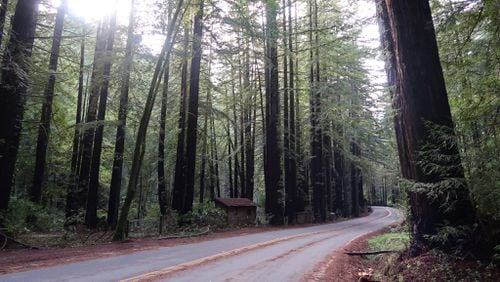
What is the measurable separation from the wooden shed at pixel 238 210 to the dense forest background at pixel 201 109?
968 mm

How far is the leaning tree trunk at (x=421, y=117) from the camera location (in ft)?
18.8

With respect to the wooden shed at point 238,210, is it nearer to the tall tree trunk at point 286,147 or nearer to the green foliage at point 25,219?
the tall tree trunk at point 286,147

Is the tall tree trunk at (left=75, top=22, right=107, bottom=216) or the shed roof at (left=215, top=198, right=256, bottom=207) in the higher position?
the tall tree trunk at (left=75, top=22, right=107, bottom=216)

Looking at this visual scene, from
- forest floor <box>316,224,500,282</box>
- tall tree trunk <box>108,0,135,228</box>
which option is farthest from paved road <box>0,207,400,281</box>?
tall tree trunk <box>108,0,135,228</box>

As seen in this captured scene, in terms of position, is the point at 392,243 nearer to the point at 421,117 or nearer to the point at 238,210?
the point at 421,117

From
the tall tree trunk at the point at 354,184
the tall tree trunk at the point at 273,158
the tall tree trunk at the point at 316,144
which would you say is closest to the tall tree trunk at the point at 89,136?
the tall tree trunk at the point at 273,158

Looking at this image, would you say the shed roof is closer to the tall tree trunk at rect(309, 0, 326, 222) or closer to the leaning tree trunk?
the tall tree trunk at rect(309, 0, 326, 222)

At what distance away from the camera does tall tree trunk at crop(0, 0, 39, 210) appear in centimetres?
1048

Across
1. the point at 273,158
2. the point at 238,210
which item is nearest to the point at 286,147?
the point at 273,158

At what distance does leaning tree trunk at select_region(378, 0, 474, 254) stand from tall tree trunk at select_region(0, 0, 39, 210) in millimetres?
9256

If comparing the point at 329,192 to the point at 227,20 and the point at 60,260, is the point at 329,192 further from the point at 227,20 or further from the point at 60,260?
the point at 60,260

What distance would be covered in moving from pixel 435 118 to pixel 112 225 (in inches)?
603

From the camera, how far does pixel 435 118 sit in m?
6.20

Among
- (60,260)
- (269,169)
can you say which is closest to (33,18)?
(60,260)
